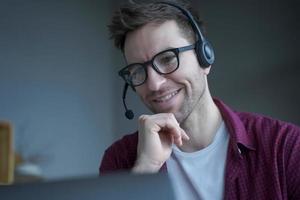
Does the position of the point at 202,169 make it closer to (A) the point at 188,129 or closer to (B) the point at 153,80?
(A) the point at 188,129

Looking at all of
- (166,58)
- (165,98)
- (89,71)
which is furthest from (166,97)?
(89,71)

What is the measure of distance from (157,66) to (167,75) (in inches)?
1.7

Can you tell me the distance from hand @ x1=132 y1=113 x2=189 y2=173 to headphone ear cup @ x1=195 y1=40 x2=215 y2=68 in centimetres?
24

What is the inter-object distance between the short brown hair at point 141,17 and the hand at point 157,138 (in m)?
0.26

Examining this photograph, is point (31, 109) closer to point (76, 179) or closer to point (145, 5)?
point (145, 5)

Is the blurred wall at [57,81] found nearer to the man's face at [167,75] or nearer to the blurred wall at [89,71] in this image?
the blurred wall at [89,71]

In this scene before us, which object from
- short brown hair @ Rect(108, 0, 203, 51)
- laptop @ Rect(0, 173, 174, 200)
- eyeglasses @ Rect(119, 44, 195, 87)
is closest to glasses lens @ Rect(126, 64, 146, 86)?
eyeglasses @ Rect(119, 44, 195, 87)

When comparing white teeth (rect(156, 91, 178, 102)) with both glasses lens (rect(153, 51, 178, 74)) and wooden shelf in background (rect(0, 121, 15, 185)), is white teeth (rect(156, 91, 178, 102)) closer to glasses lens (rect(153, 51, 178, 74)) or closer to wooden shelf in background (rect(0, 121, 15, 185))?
glasses lens (rect(153, 51, 178, 74))

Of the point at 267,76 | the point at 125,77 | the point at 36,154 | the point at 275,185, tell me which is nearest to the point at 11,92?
the point at 36,154

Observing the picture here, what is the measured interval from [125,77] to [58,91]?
202cm

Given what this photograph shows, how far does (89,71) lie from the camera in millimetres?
3352

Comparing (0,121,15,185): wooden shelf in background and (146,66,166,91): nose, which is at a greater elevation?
(146,66,166,91): nose

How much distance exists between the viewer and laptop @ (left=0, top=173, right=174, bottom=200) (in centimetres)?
38

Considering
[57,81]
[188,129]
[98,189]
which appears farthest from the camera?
[57,81]
